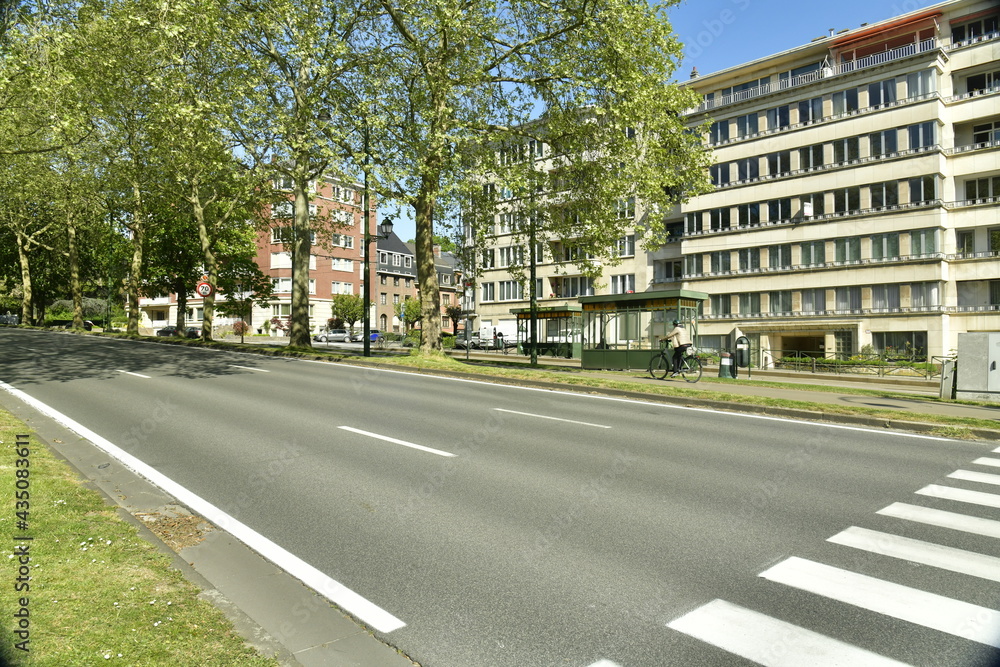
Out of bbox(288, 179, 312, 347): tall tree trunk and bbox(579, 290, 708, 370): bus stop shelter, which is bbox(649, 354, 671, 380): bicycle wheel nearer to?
bbox(579, 290, 708, 370): bus stop shelter

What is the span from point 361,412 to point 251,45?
60.7ft

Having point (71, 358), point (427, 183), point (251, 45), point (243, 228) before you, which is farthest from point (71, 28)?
point (243, 228)

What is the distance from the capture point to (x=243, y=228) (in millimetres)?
37156

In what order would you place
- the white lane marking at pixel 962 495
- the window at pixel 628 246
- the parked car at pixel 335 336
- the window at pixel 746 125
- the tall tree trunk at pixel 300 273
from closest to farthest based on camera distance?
1. the white lane marking at pixel 962 495
2. the tall tree trunk at pixel 300 273
3. the window at pixel 746 125
4. the window at pixel 628 246
5. the parked car at pixel 335 336

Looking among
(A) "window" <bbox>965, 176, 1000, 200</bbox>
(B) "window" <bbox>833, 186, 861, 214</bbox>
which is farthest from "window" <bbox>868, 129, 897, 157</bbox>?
(A) "window" <bbox>965, 176, 1000, 200</bbox>

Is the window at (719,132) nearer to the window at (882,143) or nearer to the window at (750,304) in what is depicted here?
the window at (882,143)

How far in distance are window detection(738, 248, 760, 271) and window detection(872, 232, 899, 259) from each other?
309 inches

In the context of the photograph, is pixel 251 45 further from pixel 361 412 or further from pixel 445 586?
pixel 445 586

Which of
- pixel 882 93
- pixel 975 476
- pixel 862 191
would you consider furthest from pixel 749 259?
pixel 975 476

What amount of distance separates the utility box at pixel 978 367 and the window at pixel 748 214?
3322 cm

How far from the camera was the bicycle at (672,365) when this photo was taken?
1998 centimetres

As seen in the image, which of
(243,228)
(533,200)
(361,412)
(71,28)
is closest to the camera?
(361,412)

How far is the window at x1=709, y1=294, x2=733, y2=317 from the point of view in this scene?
48750 millimetres

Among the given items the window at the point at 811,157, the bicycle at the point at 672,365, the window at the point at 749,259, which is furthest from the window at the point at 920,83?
the bicycle at the point at 672,365
